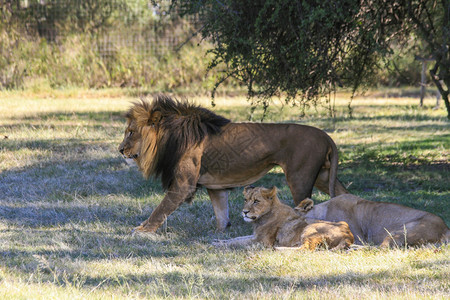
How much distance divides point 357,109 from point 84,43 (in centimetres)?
823

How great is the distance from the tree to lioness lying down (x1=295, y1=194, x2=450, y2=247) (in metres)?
2.26

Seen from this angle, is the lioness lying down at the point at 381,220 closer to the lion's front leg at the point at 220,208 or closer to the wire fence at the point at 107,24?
the lion's front leg at the point at 220,208

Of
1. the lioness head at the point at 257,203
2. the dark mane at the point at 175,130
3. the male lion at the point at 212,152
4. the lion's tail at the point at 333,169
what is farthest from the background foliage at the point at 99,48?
the lioness head at the point at 257,203

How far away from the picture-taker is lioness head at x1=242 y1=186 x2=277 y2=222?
5824 millimetres

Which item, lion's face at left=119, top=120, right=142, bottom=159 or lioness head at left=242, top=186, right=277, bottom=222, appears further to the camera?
lion's face at left=119, top=120, right=142, bottom=159

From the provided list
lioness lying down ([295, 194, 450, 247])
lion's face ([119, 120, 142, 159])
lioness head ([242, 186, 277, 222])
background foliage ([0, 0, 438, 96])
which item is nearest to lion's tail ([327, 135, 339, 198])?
lioness lying down ([295, 194, 450, 247])

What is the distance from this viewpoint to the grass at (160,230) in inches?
176

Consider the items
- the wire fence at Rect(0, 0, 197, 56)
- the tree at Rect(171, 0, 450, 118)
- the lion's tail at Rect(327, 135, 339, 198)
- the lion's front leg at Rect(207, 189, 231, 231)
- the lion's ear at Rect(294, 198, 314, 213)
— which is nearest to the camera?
the lion's ear at Rect(294, 198, 314, 213)

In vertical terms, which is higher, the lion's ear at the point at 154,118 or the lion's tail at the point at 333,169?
the lion's ear at the point at 154,118

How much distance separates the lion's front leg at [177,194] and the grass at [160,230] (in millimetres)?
150

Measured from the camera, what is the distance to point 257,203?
5.85m

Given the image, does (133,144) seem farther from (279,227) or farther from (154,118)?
(279,227)

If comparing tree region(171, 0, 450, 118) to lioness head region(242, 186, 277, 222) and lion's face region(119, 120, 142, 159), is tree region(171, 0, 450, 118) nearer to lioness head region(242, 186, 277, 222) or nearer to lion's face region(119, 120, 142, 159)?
lion's face region(119, 120, 142, 159)

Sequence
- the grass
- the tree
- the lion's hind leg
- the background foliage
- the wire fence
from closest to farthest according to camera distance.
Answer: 1. the grass
2. the lion's hind leg
3. the tree
4. the background foliage
5. the wire fence
